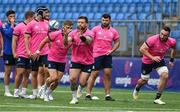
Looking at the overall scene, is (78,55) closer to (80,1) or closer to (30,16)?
(30,16)

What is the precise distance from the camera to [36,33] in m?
17.9

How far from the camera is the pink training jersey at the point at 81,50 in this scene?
54.2 ft

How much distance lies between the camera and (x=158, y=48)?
18.2 m

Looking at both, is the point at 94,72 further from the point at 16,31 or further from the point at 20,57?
the point at 16,31

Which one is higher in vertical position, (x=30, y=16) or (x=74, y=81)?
(x=30, y=16)

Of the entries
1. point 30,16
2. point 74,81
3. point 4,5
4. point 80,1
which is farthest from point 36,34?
point 4,5

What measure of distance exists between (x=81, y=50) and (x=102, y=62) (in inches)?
95.5

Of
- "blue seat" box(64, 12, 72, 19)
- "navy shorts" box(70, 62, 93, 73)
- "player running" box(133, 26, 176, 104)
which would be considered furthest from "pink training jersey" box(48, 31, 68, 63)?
"blue seat" box(64, 12, 72, 19)

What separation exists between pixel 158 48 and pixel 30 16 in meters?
3.45

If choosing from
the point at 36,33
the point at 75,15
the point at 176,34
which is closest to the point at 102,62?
the point at 36,33

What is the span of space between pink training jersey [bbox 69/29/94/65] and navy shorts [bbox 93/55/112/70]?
2046 millimetres

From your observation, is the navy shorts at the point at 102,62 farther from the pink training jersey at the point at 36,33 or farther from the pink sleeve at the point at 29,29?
the pink sleeve at the point at 29,29

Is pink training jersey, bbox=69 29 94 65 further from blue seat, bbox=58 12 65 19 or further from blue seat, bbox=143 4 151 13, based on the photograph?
blue seat, bbox=58 12 65 19

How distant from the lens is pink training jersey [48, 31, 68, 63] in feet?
55.4
